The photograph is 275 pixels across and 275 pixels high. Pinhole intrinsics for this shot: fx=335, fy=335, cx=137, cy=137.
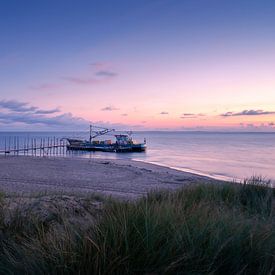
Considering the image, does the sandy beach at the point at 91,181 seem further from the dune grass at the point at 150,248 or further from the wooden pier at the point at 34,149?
the wooden pier at the point at 34,149

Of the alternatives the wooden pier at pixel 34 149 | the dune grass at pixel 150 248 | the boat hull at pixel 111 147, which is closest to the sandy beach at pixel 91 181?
the dune grass at pixel 150 248

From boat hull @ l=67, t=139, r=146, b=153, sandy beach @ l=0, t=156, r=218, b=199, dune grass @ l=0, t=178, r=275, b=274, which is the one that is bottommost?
sandy beach @ l=0, t=156, r=218, b=199

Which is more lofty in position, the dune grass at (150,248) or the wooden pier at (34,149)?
the dune grass at (150,248)

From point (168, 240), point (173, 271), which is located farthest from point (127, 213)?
point (173, 271)

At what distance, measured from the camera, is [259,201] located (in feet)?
24.2

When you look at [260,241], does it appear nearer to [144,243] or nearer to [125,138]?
[144,243]

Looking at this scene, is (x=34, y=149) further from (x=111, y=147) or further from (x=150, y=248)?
(x=150, y=248)

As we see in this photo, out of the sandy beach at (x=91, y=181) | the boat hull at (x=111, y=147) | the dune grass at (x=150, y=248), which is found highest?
the dune grass at (x=150, y=248)

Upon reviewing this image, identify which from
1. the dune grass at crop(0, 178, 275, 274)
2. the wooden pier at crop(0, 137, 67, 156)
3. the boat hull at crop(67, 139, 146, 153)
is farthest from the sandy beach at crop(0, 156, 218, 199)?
the boat hull at crop(67, 139, 146, 153)

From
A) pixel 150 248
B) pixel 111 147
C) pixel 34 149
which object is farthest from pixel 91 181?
pixel 34 149

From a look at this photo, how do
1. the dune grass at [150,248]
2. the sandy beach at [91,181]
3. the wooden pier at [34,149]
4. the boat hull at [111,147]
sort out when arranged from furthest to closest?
the boat hull at [111,147]
the wooden pier at [34,149]
the sandy beach at [91,181]
the dune grass at [150,248]

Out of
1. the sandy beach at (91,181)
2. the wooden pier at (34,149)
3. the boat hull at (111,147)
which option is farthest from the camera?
the boat hull at (111,147)

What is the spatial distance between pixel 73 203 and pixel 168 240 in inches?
139

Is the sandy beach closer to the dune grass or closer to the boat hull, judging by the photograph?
the dune grass
